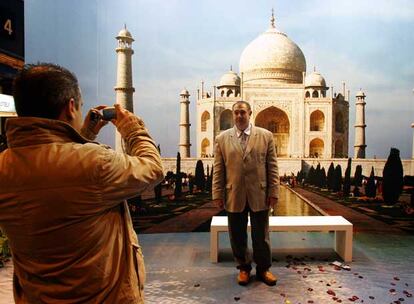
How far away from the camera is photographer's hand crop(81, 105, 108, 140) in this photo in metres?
1.50

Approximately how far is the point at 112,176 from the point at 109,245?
25 cm

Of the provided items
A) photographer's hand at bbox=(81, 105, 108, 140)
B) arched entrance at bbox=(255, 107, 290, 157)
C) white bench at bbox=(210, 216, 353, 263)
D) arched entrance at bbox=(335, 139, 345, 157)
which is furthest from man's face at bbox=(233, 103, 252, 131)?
arched entrance at bbox=(255, 107, 290, 157)

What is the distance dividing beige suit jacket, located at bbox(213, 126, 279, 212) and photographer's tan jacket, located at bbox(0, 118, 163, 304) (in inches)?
91.8

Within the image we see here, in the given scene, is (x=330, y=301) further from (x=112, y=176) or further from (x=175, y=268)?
(x=112, y=176)

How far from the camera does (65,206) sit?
1138 millimetres

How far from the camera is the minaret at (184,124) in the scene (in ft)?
22.2

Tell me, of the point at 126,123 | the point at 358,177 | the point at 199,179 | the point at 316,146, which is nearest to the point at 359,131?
the point at 358,177

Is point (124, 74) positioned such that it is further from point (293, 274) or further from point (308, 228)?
point (293, 274)

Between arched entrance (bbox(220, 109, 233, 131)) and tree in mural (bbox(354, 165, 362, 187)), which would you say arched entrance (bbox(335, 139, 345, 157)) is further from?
tree in mural (bbox(354, 165, 362, 187))

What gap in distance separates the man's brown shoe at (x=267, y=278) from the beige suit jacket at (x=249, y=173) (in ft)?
2.07

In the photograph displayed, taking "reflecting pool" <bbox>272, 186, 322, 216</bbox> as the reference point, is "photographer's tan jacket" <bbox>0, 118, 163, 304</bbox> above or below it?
above

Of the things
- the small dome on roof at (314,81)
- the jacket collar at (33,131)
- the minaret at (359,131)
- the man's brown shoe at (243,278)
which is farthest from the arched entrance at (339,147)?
the jacket collar at (33,131)

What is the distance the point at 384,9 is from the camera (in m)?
6.54

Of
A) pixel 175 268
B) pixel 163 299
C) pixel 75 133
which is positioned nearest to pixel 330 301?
pixel 163 299
